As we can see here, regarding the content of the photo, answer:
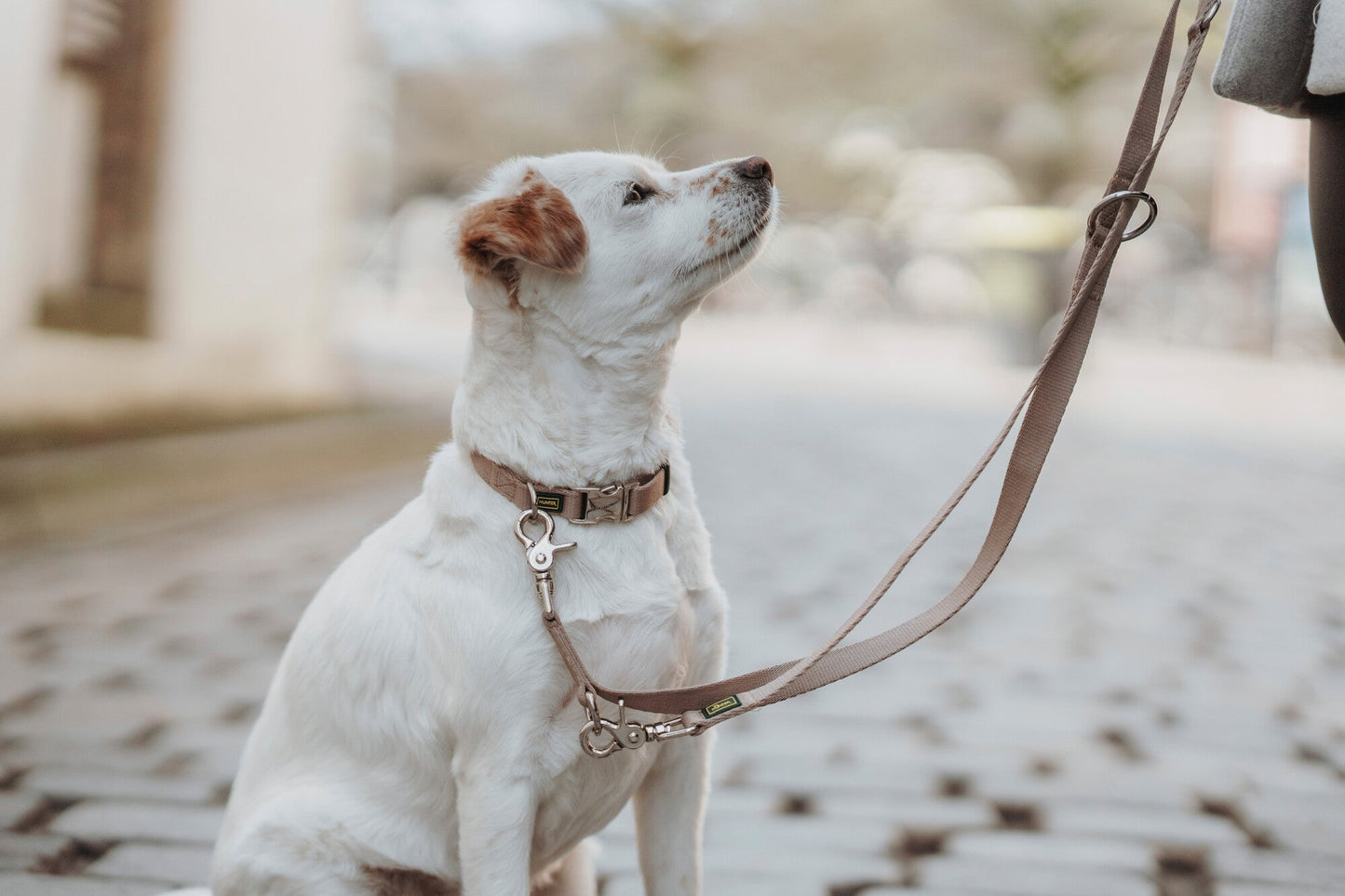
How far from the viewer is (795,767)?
316 centimetres

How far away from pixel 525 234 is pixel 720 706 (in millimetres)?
854

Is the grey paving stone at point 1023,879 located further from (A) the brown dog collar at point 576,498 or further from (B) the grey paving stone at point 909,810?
(A) the brown dog collar at point 576,498

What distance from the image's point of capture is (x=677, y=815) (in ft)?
6.97

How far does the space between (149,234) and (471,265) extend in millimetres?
6760

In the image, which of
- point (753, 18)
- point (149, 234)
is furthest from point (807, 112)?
point (149, 234)

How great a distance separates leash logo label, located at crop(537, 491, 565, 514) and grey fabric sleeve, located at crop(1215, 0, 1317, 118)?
4.12ft

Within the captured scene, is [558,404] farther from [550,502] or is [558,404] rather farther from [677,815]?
[677,815]

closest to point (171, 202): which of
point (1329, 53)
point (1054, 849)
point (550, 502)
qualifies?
point (550, 502)

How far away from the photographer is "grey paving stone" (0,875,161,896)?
8.07ft

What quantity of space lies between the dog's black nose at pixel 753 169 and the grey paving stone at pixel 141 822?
193 centimetres

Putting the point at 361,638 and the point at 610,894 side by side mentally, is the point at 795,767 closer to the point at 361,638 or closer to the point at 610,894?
the point at 610,894

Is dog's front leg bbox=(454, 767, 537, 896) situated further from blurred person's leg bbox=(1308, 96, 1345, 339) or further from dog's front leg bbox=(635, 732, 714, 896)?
blurred person's leg bbox=(1308, 96, 1345, 339)

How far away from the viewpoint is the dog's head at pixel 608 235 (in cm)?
202

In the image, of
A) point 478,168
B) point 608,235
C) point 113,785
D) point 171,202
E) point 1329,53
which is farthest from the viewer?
point 478,168
